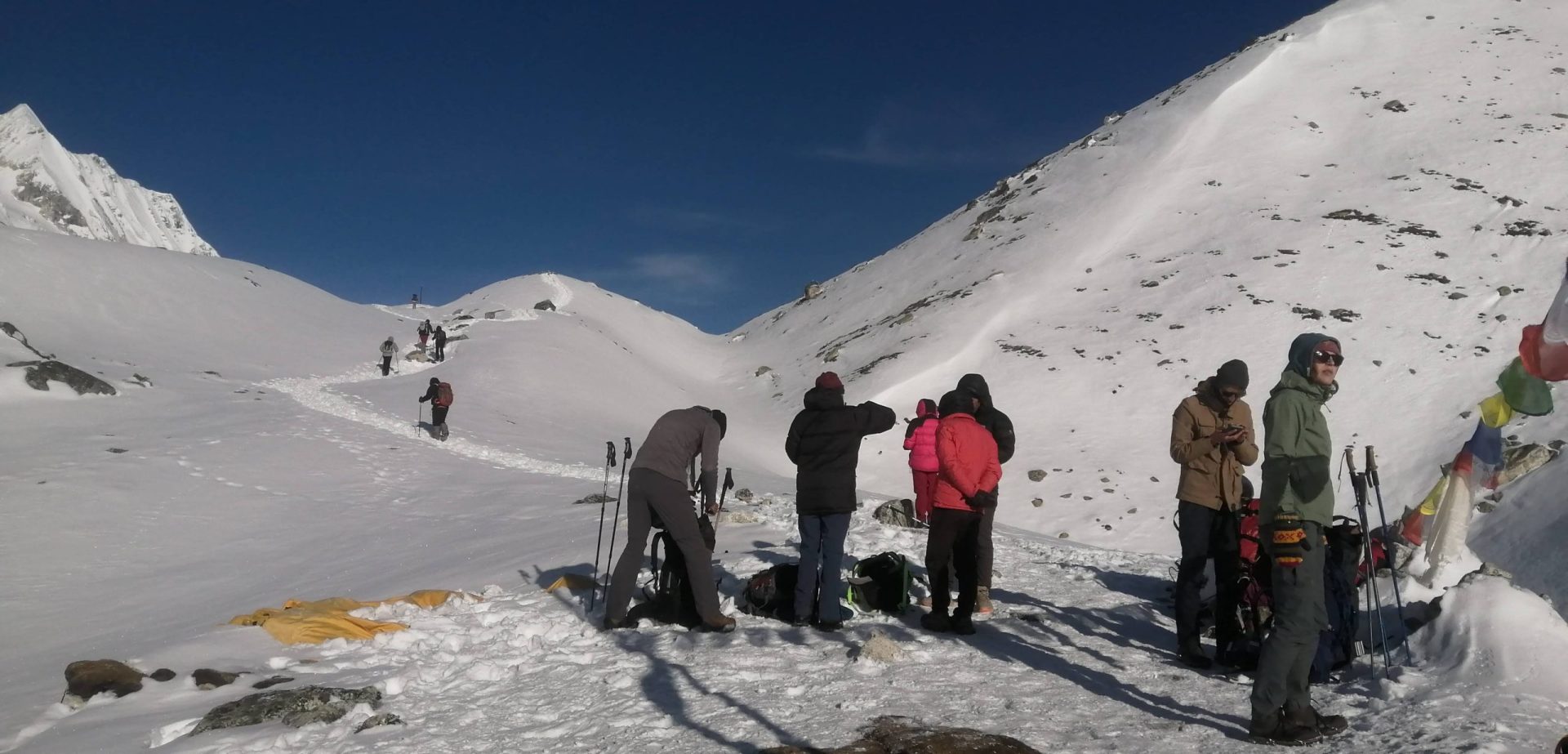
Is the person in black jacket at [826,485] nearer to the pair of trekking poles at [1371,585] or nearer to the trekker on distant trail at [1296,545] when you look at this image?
the trekker on distant trail at [1296,545]

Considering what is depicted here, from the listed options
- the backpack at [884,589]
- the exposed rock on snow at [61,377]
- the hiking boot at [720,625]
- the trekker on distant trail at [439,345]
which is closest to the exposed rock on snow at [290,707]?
the hiking boot at [720,625]

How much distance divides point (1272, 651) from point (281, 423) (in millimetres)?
23328

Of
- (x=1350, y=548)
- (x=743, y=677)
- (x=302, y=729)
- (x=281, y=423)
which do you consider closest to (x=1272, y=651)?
(x=1350, y=548)

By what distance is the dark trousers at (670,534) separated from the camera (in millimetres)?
7359

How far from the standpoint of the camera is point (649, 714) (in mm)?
5445

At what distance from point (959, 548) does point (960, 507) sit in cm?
38

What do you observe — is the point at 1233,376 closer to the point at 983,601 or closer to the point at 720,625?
the point at 983,601

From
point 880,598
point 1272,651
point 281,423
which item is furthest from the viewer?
point 281,423

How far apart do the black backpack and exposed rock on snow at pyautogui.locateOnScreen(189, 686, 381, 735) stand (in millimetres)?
2488

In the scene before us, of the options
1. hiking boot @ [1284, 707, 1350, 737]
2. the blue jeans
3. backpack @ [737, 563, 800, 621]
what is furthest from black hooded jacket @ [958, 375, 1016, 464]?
hiking boot @ [1284, 707, 1350, 737]

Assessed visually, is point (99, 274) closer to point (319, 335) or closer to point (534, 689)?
point (319, 335)

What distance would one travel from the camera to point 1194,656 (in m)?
6.42

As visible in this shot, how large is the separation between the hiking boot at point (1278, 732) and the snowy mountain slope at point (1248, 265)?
1746 cm

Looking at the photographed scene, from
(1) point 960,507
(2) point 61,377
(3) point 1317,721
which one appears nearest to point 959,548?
(1) point 960,507
